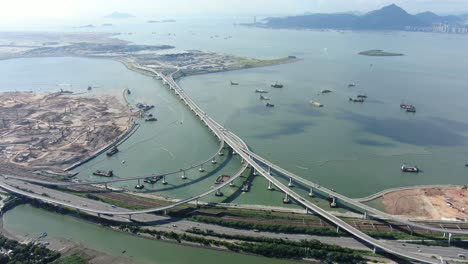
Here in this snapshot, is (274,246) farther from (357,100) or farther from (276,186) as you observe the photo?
(357,100)

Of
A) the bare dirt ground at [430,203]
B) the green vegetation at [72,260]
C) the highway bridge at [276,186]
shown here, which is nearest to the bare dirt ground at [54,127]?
the highway bridge at [276,186]

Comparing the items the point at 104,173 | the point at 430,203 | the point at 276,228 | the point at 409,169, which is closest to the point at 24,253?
the point at 104,173

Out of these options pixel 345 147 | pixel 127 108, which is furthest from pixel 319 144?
pixel 127 108

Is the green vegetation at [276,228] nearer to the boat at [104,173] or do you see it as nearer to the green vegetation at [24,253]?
the green vegetation at [24,253]

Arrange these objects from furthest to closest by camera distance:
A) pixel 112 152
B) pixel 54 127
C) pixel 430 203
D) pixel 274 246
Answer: pixel 54 127
pixel 112 152
pixel 430 203
pixel 274 246

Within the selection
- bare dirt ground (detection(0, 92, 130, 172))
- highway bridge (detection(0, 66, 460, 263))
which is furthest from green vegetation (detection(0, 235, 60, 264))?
bare dirt ground (detection(0, 92, 130, 172))

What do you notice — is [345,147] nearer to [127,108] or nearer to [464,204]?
[464,204]

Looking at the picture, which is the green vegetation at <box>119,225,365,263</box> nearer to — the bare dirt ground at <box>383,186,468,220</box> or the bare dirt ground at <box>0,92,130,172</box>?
the bare dirt ground at <box>383,186,468,220</box>
